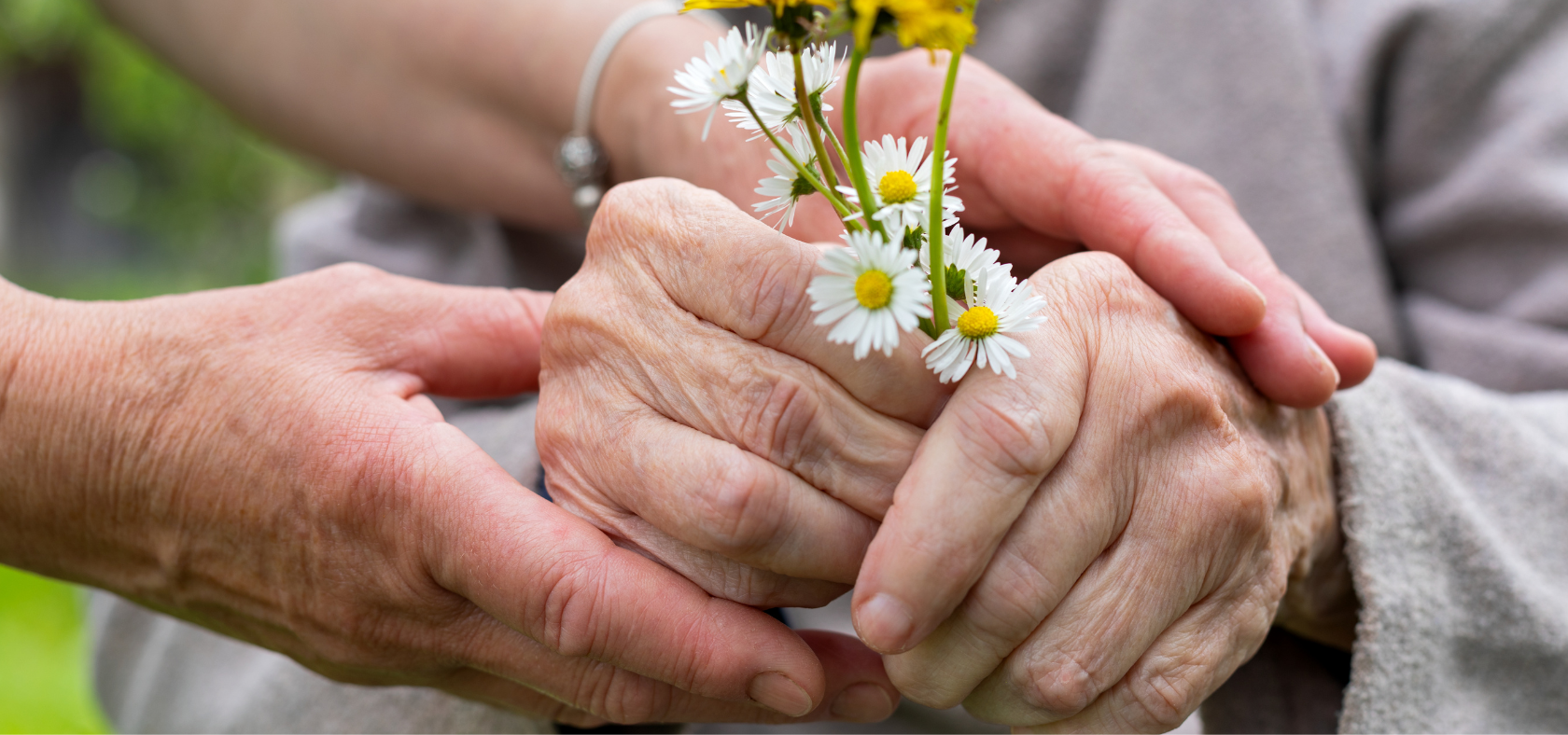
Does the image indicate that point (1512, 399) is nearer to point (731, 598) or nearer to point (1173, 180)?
point (1173, 180)

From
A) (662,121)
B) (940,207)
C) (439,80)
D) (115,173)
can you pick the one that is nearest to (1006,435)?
(940,207)

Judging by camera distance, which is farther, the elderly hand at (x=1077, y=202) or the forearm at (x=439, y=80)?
Answer: the forearm at (x=439, y=80)

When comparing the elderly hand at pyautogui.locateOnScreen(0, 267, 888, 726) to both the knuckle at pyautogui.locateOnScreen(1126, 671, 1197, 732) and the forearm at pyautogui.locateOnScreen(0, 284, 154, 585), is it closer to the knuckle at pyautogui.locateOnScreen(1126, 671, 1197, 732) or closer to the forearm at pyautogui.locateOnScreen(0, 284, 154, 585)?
the forearm at pyautogui.locateOnScreen(0, 284, 154, 585)

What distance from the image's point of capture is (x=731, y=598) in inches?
26.7

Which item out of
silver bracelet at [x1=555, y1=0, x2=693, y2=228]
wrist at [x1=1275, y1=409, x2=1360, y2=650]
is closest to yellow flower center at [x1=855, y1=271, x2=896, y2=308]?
wrist at [x1=1275, y1=409, x2=1360, y2=650]

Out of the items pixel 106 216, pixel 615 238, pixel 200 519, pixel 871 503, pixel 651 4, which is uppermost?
pixel 651 4

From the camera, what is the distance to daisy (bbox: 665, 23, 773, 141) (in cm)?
50

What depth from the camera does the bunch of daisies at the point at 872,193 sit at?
47 centimetres

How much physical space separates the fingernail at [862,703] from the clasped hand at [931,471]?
0.08 metres

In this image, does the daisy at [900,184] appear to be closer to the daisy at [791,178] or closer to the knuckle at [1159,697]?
→ the daisy at [791,178]

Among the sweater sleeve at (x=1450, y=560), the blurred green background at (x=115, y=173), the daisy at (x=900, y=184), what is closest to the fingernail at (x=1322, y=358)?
the sweater sleeve at (x=1450, y=560)

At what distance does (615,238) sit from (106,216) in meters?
7.09

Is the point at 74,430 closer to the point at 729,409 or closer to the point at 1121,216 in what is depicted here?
the point at 729,409

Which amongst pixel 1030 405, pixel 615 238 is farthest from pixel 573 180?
pixel 1030 405
